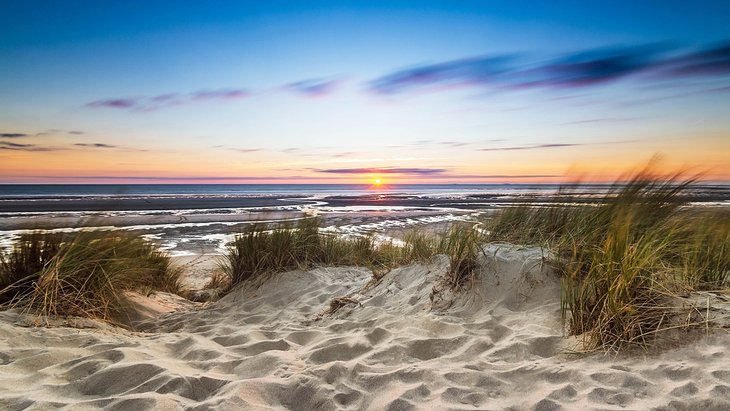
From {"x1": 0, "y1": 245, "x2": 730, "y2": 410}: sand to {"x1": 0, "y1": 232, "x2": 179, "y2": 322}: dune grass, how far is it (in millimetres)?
332

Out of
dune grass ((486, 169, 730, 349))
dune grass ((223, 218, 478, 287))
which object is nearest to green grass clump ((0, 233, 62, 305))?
dune grass ((223, 218, 478, 287))

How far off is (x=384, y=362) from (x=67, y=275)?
129 inches

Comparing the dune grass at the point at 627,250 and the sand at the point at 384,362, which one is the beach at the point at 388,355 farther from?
the dune grass at the point at 627,250

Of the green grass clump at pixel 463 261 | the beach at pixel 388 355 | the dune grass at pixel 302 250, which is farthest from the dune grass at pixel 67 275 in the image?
the green grass clump at pixel 463 261

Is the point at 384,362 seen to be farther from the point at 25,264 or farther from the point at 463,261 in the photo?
the point at 25,264

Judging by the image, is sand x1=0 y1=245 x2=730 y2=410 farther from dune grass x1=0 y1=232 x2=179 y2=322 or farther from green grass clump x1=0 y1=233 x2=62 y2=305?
green grass clump x1=0 y1=233 x2=62 y2=305

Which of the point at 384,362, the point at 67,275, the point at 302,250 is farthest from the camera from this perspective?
the point at 302,250

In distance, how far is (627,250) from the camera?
3303 mm

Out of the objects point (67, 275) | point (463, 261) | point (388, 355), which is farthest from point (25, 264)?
point (463, 261)

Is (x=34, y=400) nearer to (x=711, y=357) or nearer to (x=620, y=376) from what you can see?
(x=620, y=376)

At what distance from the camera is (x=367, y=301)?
513cm

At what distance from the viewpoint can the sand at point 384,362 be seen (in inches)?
101

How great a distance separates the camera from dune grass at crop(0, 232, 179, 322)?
14.0ft

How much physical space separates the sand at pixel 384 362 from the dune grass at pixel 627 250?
25cm
